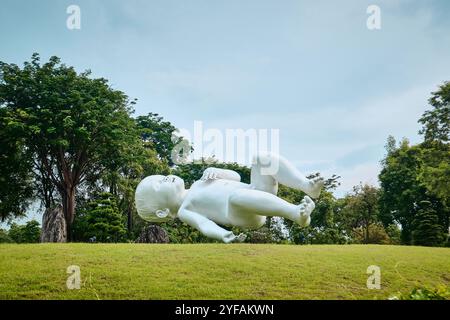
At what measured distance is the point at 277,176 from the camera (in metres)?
7.31

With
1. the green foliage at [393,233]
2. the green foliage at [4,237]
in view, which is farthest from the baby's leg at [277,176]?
the green foliage at [393,233]

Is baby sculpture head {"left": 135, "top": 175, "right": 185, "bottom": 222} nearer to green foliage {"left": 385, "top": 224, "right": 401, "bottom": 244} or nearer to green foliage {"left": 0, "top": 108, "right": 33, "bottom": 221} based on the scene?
green foliage {"left": 0, "top": 108, "right": 33, "bottom": 221}

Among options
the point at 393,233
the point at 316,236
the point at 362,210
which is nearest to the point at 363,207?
the point at 362,210

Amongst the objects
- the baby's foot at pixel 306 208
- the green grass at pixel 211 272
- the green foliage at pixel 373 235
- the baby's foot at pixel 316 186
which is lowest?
the green foliage at pixel 373 235

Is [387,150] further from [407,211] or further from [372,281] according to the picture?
[372,281]

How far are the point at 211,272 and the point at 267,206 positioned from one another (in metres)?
1.66

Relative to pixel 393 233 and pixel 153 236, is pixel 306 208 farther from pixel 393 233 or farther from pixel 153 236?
pixel 393 233

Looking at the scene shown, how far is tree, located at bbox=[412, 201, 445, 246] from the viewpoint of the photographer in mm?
18891

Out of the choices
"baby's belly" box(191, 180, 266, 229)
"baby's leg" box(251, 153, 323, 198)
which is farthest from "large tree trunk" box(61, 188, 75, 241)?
"baby's leg" box(251, 153, 323, 198)

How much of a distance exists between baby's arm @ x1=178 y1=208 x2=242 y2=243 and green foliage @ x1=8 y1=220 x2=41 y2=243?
1538 centimetres

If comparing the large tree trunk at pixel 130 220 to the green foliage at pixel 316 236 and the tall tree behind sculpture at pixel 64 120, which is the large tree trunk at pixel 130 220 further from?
the green foliage at pixel 316 236

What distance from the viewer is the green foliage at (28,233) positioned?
21141 millimetres

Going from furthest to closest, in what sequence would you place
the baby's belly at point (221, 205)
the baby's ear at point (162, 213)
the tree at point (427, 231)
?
the tree at point (427, 231) → the baby's ear at point (162, 213) → the baby's belly at point (221, 205)
